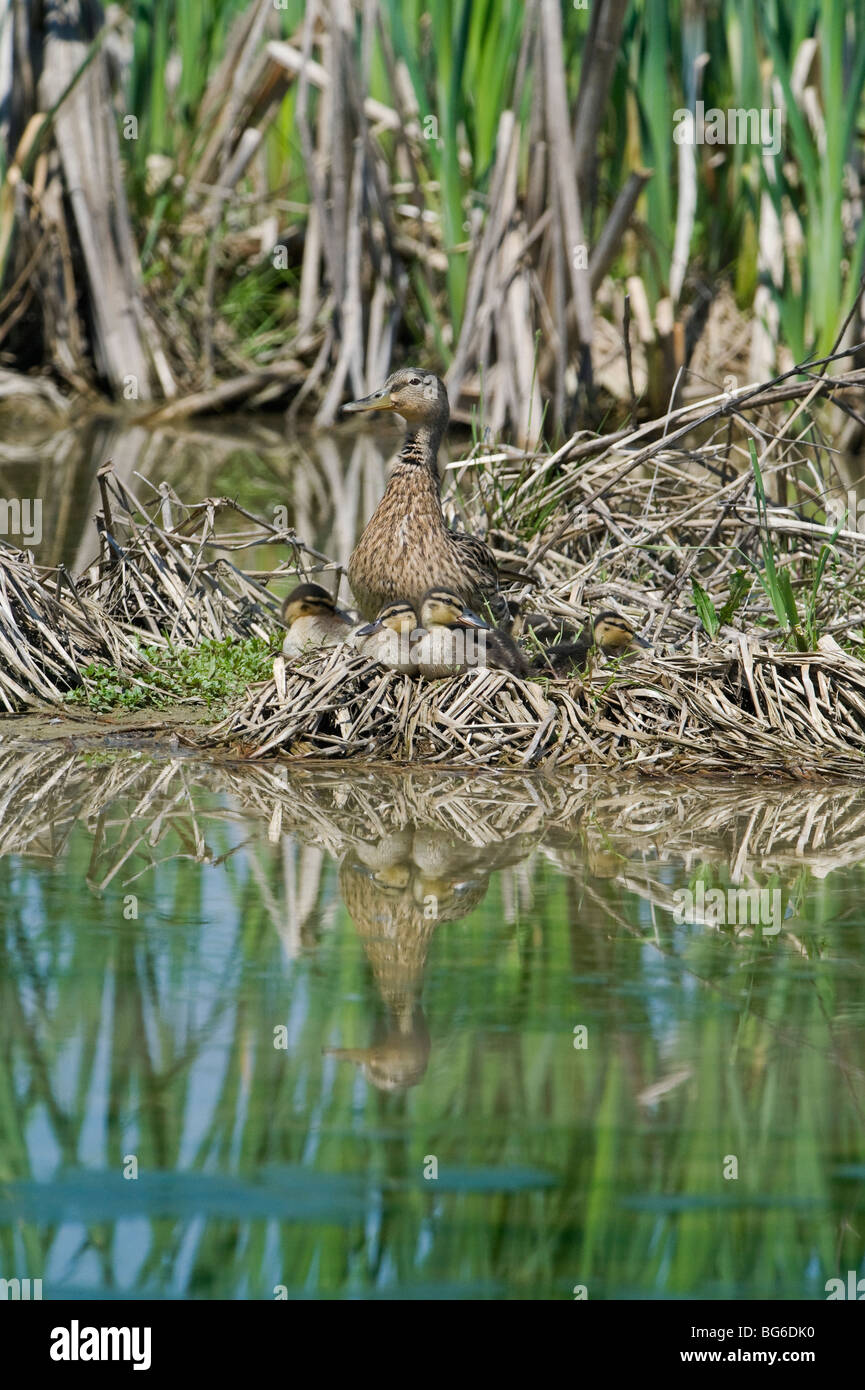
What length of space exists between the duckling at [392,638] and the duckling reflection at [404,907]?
873 millimetres

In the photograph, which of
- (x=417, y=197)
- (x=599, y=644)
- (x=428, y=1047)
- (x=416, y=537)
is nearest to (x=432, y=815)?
(x=599, y=644)

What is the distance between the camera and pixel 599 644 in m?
5.97

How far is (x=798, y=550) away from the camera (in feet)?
22.2

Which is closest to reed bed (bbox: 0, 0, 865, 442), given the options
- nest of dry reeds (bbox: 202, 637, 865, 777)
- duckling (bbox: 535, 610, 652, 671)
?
duckling (bbox: 535, 610, 652, 671)

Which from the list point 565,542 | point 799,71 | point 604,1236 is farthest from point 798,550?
point 799,71

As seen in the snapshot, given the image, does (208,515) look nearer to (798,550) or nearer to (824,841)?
(798,550)

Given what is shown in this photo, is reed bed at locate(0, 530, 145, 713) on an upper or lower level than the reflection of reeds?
upper

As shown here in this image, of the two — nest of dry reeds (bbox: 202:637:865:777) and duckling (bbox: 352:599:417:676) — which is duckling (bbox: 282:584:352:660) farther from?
nest of dry reeds (bbox: 202:637:865:777)

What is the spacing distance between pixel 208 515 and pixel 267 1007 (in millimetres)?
3382

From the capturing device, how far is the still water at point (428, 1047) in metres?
2.79

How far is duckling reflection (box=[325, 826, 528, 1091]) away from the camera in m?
3.38

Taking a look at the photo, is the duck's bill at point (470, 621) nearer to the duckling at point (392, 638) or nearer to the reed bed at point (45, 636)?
Answer: the duckling at point (392, 638)

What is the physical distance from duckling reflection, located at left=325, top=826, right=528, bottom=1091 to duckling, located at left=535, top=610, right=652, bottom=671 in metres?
1.36

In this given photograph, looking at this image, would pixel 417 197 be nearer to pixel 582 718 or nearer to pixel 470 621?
pixel 470 621
